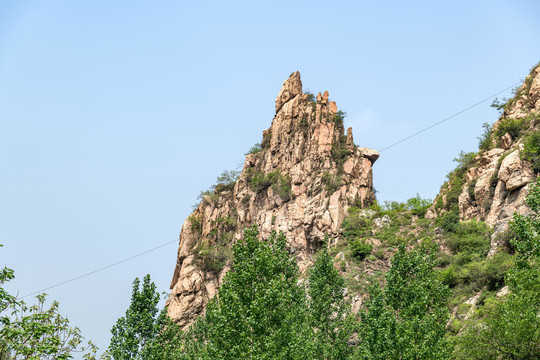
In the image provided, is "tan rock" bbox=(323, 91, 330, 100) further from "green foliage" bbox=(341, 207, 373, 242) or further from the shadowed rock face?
"green foliage" bbox=(341, 207, 373, 242)

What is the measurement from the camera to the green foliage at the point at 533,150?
42.5 meters

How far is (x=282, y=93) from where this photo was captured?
7150 cm

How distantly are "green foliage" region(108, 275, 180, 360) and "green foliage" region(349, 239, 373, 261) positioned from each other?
26565mm

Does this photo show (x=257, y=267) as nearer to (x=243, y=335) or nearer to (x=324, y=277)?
(x=243, y=335)

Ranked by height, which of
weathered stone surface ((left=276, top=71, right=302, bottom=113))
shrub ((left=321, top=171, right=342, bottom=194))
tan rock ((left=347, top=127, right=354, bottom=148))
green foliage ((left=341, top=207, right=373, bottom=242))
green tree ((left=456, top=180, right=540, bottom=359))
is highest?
weathered stone surface ((left=276, top=71, right=302, bottom=113))

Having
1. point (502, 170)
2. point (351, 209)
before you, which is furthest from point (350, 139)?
point (502, 170)

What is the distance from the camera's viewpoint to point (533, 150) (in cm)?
4306

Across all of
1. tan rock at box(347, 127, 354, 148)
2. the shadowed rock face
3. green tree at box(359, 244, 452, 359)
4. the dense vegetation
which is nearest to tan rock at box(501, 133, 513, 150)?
the dense vegetation

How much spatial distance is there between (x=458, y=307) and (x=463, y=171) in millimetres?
19953

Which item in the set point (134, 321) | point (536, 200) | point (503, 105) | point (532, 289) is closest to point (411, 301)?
point (532, 289)

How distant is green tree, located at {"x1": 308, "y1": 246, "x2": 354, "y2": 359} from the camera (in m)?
30.4

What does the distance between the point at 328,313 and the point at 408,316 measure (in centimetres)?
760

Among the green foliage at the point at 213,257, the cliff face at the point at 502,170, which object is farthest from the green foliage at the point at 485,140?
the green foliage at the point at 213,257

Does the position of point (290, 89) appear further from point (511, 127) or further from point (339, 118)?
point (511, 127)
